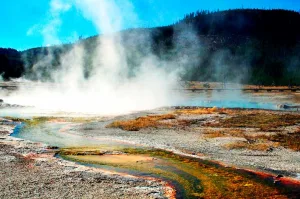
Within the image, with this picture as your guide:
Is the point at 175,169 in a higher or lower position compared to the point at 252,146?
lower

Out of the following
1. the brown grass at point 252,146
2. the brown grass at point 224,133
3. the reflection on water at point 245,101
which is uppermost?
the reflection on water at point 245,101

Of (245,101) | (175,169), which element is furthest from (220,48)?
(175,169)

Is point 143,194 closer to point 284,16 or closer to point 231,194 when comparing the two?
point 231,194

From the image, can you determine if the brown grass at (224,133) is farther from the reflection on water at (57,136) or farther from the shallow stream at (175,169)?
the reflection on water at (57,136)

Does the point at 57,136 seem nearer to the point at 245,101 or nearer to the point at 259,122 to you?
the point at 259,122

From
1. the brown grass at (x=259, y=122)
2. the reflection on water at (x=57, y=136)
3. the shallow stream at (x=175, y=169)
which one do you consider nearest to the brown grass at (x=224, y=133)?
the brown grass at (x=259, y=122)

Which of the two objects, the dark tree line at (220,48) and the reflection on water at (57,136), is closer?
the reflection on water at (57,136)

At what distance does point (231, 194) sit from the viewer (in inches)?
377

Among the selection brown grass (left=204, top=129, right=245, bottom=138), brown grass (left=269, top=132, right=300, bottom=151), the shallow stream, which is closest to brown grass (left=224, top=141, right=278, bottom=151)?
brown grass (left=269, top=132, right=300, bottom=151)

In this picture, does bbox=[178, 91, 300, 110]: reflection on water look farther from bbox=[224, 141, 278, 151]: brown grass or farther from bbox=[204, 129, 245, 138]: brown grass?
bbox=[224, 141, 278, 151]: brown grass

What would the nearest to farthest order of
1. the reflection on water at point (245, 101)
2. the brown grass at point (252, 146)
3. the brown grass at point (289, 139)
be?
the brown grass at point (252, 146)
the brown grass at point (289, 139)
the reflection on water at point (245, 101)

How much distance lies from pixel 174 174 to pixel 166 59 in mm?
107927

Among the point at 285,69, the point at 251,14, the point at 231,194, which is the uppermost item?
the point at 251,14

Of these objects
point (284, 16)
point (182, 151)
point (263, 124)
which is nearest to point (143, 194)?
point (182, 151)
